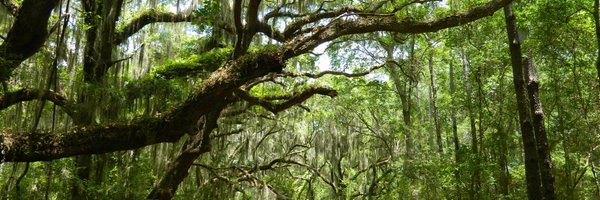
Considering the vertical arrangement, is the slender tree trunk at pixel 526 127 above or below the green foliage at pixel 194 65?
below

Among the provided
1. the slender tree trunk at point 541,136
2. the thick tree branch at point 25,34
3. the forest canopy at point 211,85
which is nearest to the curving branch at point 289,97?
the forest canopy at point 211,85

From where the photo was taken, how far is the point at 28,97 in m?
5.95

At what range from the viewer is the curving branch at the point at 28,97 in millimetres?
5285

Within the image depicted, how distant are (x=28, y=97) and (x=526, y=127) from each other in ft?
20.8

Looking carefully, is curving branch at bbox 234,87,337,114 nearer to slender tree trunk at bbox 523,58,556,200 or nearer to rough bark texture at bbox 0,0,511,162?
rough bark texture at bbox 0,0,511,162

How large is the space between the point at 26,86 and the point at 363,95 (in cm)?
1052

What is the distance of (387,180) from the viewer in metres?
13.1

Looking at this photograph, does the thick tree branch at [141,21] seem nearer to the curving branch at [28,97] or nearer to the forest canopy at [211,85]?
the forest canopy at [211,85]

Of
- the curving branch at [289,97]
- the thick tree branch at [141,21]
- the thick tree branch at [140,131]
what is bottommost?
the thick tree branch at [140,131]

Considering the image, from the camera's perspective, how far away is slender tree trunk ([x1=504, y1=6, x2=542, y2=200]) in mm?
5934

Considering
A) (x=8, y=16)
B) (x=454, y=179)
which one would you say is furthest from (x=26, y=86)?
(x=454, y=179)

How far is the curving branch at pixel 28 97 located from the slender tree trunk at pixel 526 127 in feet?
18.4

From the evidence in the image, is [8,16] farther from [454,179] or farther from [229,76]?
[454,179]

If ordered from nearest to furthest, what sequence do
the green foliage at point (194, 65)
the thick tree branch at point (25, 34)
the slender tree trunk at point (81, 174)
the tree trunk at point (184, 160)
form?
the thick tree branch at point (25, 34) < the tree trunk at point (184, 160) < the slender tree trunk at point (81, 174) < the green foliage at point (194, 65)
